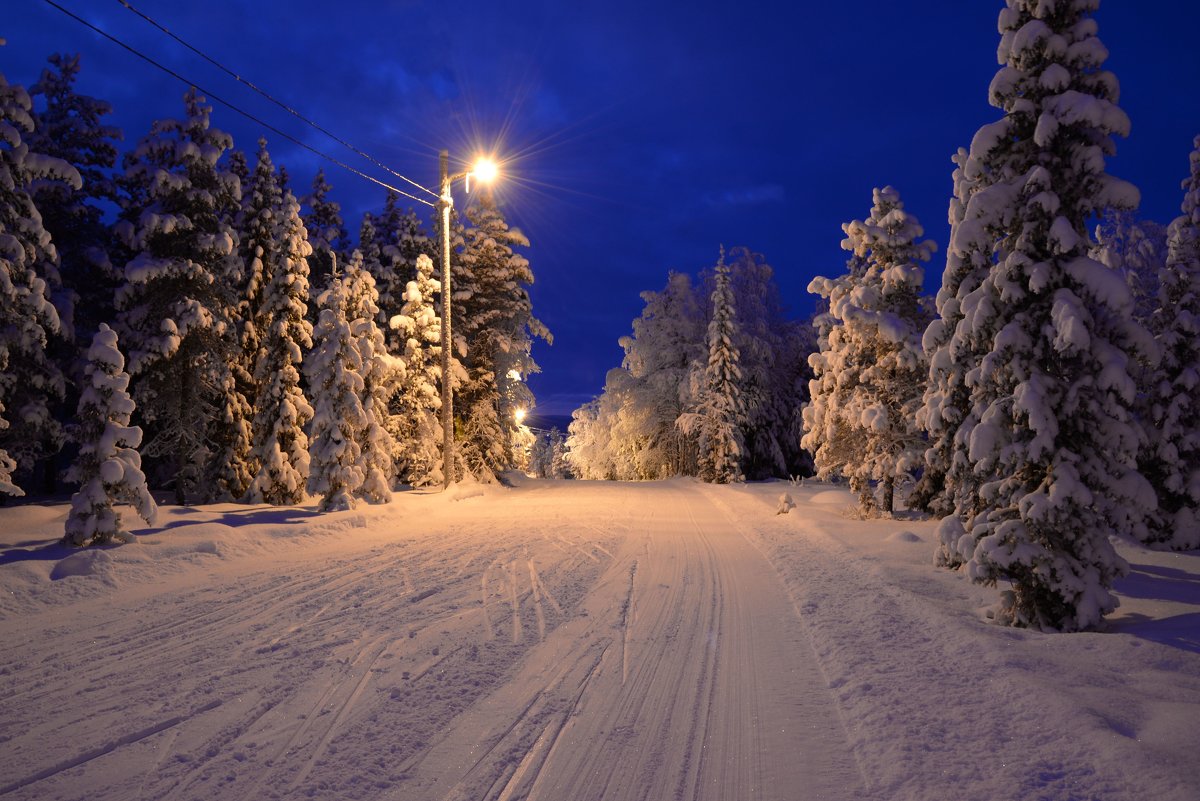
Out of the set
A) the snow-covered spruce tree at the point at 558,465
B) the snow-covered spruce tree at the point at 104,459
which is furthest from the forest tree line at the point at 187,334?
the snow-covered spruce tree at the point at 558,465

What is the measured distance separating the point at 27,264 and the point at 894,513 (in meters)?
23.2

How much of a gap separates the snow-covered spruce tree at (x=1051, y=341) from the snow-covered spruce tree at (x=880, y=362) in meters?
8.93

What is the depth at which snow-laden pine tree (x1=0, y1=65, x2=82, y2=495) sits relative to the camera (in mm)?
14844

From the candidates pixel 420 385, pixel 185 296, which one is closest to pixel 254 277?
pixel 185 296

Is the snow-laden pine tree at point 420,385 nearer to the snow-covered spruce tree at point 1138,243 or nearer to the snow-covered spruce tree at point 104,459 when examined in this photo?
the snow-covered spruce tree at point 104,459

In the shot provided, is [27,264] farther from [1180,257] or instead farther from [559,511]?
[1180,257]

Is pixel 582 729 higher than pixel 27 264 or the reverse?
the reverse

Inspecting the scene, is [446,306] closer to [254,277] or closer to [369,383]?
[369,383]

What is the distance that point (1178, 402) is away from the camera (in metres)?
14.1

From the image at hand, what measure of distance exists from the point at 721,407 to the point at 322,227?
2298 cm

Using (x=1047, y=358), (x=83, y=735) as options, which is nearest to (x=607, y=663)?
(x=83, y=735)

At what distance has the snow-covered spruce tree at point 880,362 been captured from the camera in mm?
16375

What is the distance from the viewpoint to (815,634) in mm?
6656

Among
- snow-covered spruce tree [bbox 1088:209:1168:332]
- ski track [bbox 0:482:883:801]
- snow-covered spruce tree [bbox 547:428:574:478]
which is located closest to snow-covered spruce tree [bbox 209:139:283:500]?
ski track [bbox 0:482:883:801]
